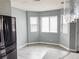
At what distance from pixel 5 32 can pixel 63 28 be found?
4.44 meters

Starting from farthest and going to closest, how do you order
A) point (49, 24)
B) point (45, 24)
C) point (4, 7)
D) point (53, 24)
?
point (45, 24) < point (49, 24) < point (53, 24) < point (4, 7)

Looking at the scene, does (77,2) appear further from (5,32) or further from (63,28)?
(63,28)

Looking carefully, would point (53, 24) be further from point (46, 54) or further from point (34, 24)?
point (46, 54)

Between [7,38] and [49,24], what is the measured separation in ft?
16.9

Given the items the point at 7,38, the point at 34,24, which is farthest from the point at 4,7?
the point at 34,24

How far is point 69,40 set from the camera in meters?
5.38

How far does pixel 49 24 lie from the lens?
7.34 m

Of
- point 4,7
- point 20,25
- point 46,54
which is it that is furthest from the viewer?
point 20,25

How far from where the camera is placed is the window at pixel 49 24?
23.1ft

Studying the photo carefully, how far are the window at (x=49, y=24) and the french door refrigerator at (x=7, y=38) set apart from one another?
→ 463cm

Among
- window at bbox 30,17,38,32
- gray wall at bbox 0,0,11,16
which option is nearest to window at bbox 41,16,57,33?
window at bbox 30,17,38,32

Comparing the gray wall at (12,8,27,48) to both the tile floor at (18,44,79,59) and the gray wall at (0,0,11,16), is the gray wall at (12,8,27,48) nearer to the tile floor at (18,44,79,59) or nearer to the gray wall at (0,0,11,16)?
the tile floor at (18,44,79,59)

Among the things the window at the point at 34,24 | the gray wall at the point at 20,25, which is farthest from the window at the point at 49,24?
the gray wall at the point at 20,25

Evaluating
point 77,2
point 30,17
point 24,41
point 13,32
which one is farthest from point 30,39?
point 77,2
